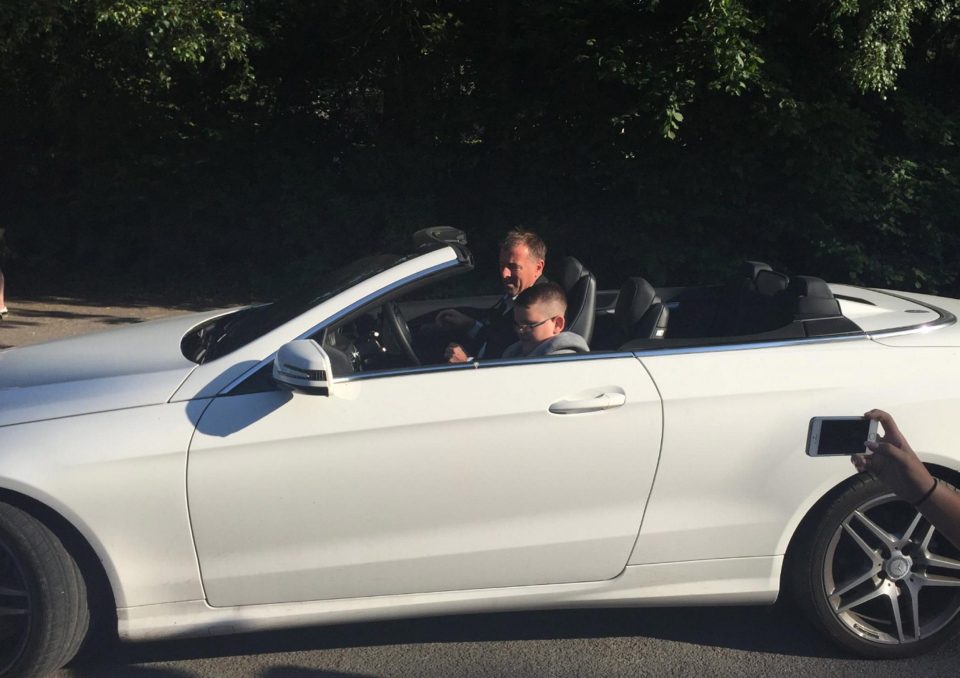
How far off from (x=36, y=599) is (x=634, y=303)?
2569 mm

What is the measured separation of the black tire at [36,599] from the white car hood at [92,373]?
1.21 ft

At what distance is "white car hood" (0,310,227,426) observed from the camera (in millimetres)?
3455

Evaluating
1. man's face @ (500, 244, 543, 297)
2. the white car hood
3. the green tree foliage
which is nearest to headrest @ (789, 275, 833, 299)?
man's face @ (500, 244, 543, 297)

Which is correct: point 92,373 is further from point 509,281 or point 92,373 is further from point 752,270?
point 752,270

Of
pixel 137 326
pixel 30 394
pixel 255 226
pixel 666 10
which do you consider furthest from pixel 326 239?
pixel 30 394

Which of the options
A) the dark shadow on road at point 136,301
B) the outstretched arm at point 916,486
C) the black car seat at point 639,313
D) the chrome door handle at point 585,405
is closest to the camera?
the outstretched arm at point 916,486

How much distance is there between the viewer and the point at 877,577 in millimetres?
3715

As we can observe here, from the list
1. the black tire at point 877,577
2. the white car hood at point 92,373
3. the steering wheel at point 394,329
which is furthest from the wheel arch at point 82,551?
the black tire at point 877,577

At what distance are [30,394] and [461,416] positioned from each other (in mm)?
1456

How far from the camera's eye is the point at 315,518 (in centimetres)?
342

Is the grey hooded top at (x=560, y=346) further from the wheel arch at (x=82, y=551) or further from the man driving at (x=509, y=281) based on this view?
the wheel arch at (x=82, y=551)

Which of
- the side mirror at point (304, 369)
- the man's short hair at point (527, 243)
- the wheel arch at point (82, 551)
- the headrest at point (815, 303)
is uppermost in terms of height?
the man's short hair at point (527, 243)

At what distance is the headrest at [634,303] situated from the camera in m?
4.50

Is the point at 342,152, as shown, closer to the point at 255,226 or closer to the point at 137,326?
the point at 255,226
